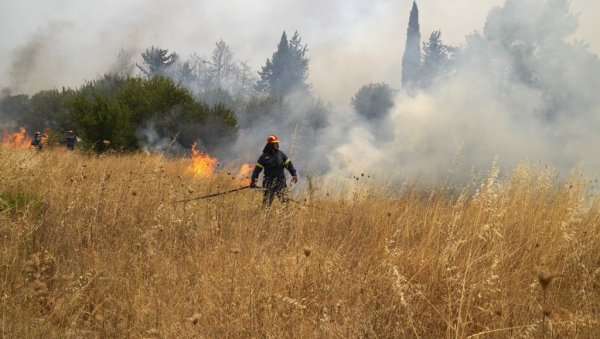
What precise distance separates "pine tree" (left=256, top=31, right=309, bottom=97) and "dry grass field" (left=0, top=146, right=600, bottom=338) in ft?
152

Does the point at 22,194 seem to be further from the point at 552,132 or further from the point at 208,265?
the point at 552,132

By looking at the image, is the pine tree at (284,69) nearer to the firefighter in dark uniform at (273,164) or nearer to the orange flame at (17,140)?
the orange flame at (17,140)

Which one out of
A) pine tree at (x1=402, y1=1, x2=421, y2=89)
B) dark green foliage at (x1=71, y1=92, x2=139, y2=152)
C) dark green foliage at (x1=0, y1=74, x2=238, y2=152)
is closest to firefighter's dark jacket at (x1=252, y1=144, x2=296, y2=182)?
dark green foliage at (x1=0, y1=74, x2=238, y2=152)

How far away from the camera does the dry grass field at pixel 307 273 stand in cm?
198

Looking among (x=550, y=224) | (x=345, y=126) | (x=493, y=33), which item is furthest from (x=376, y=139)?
(x=550, y=224)

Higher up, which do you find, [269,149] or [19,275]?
[269,149]

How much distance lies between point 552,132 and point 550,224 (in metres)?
10.6

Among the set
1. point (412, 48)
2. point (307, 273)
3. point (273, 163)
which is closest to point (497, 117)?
point (273, 163)

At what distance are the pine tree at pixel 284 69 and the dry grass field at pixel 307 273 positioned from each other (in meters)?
46.2

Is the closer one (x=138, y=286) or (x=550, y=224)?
(x=138, y=286)

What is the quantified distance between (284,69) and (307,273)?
168ft

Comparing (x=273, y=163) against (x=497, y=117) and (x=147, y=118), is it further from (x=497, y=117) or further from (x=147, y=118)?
(x=147, y=118)

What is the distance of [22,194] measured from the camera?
4.07 metres

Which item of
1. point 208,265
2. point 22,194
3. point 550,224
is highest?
point 550,224
